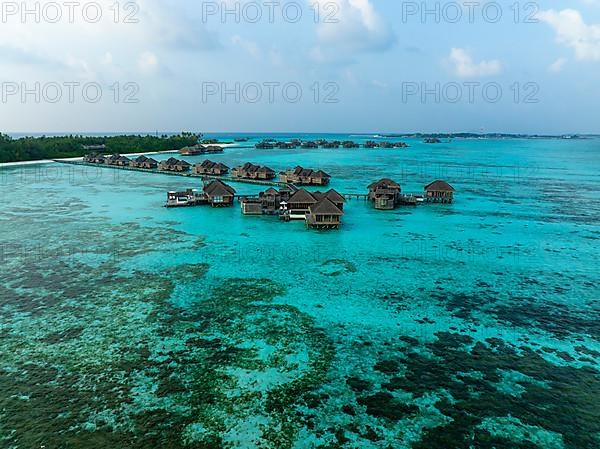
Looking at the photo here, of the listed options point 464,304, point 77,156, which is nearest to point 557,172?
point 464,304

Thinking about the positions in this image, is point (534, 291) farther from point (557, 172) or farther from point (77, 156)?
point (77, 156)

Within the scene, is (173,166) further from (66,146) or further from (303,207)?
(66,146)

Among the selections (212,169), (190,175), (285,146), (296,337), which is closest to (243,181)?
(212,169)

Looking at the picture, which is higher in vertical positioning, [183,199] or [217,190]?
[217,190]

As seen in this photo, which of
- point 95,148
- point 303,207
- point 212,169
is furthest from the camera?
point 95,148

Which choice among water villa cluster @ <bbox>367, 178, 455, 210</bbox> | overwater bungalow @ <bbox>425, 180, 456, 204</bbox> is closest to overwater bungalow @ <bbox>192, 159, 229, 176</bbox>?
water villa cluster @ <bbox>367, 178, 455, 210</bbox>

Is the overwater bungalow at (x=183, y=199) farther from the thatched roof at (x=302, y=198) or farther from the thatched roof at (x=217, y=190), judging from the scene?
the thatched roof at (x=302, y=198)

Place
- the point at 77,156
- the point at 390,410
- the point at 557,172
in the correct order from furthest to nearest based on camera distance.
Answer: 1. the point at 77,156
2. the point at 557,172
3. the point at 390,410

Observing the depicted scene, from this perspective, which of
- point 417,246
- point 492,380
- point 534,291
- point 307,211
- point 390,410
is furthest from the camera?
point 307,211
